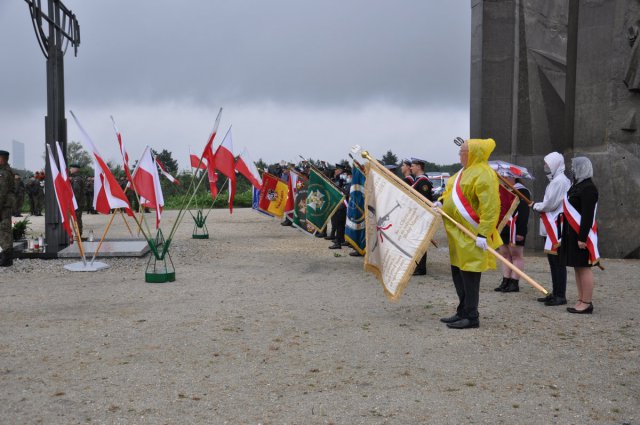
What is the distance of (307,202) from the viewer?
13.0m

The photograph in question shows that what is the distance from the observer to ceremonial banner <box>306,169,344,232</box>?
12.6 m

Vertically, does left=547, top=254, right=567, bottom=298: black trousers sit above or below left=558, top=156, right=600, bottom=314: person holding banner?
below

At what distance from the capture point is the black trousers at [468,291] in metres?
6.36

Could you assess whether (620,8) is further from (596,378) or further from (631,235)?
(596,378)

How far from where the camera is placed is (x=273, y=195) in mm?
16547

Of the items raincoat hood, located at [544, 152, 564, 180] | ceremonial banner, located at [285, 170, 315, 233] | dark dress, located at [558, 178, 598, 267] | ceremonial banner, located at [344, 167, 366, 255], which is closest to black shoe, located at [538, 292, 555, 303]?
dark dress, located at [558, 178, 598, 267]

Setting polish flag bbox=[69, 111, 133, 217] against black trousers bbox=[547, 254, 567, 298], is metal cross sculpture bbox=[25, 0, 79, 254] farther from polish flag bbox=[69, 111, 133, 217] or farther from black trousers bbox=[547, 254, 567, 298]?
black trousers bbox=[547, 254, 567, 298]

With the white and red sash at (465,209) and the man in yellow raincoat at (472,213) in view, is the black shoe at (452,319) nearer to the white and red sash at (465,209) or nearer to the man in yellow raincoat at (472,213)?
the man in yellow raincoat at (472,213)

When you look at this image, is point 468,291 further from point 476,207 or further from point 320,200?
point 320,200

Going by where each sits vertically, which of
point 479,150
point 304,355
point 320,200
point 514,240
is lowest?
point 304,355

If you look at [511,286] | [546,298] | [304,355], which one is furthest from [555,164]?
[304,355]

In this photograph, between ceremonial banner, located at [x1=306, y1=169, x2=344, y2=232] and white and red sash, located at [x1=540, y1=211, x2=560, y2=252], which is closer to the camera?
white and red sash, located at [x1=540, y1=211, x2=560, y2=252]

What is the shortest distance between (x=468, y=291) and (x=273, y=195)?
10.5 metres

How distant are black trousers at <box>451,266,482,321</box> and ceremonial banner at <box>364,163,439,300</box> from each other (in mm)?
517
